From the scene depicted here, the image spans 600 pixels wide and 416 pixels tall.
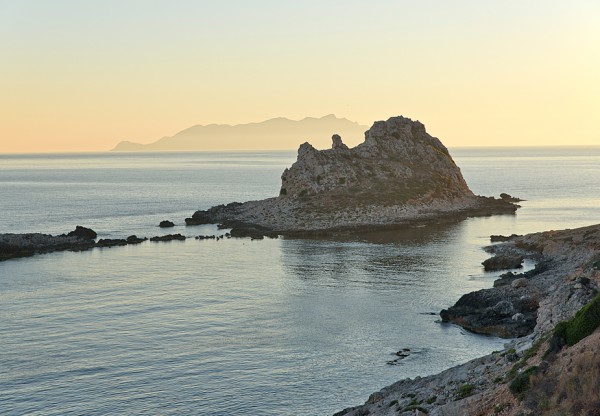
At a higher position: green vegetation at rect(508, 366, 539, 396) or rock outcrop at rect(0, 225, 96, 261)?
rock outcrop at rect(0, 225, 96, 261)

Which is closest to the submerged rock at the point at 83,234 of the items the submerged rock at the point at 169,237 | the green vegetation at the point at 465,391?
the submerged rock at the point at 169,237

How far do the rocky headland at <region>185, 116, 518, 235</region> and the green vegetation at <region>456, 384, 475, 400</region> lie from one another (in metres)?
88.0

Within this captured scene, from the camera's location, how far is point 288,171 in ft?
497

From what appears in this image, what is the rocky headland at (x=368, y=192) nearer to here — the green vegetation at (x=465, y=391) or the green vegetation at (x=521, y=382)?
the green vegetation at (x=465, y=391)

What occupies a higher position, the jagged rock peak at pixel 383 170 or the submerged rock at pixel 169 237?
the jagged rock peak at pixel 383 170

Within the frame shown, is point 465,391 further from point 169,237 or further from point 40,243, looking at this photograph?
point 40,243

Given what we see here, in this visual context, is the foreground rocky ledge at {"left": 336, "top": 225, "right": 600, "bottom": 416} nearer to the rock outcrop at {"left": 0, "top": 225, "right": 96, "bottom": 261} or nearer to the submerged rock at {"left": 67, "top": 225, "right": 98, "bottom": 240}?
the rock outcrop at {"left": 0, "top": 225, "right": 96, "bottom": 261}

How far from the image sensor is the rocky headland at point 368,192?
Result: 13338 cm

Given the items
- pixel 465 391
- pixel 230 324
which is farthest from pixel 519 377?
pixel 230 324

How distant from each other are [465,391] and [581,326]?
22.6 ft

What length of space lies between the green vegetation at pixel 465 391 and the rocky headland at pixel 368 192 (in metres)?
88.0

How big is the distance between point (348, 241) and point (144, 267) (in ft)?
119

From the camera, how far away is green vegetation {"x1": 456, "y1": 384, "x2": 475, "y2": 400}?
1421 inches

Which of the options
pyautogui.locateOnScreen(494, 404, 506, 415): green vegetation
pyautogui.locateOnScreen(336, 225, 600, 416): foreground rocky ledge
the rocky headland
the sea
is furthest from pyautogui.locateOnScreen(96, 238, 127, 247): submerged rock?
pyautogui.locateOnScreen(494, 404, 506, 415): green vegetation
